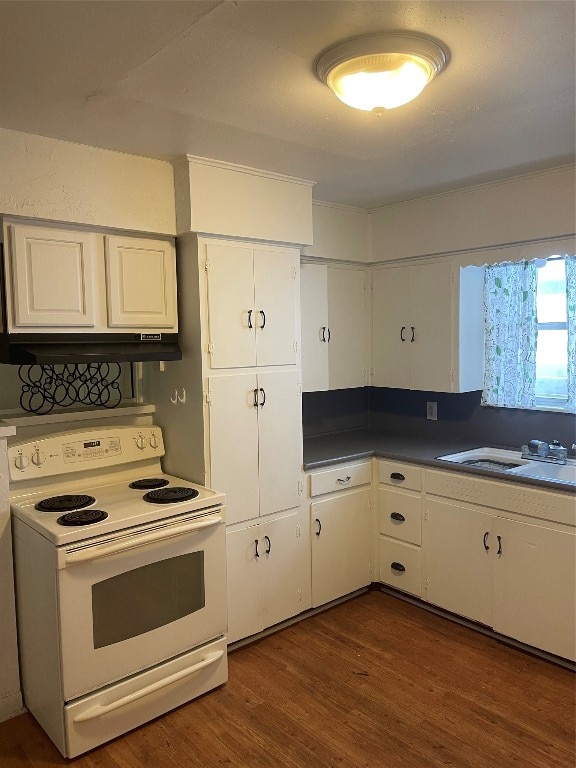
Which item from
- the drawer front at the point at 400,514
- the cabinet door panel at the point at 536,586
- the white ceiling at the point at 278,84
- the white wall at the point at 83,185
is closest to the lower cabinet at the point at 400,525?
the drawer front at the point at 400,514

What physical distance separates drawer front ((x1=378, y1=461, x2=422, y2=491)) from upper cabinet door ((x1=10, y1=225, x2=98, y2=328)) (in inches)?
73.0

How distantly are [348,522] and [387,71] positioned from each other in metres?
2.42

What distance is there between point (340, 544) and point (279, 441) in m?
0.77

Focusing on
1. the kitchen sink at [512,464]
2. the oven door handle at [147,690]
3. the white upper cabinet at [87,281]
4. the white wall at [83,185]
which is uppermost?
the white wall at [83,185]

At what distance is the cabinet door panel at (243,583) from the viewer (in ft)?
9.59

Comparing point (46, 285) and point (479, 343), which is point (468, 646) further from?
point (46, 285)

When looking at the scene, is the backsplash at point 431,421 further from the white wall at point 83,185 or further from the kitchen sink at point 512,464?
the white wall at point 83,185

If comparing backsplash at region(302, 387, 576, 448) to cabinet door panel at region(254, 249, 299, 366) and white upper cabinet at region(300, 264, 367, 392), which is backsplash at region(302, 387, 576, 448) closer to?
white upper cabinet at region(300, 264, 367, 392)

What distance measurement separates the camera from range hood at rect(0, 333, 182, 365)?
2348 mm

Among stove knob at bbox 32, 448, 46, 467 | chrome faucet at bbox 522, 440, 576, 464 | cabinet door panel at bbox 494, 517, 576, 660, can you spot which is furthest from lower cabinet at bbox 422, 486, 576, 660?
stove knob at bbox 32, 448, 46, 467

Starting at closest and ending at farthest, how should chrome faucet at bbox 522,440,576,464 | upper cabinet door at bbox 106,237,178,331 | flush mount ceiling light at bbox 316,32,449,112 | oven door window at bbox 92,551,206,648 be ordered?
1. flush mount ceiling light at bbox 316,32,449,112
2. oven door window at bbox 92,551,206,648
3. upper cabinet door at bbox 106,237,178,331
4. chrome faucet at bbox 522,440,576,464

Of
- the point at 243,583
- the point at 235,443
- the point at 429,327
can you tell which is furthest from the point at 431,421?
the point at 243,583

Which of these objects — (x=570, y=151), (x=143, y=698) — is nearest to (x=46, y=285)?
(x=143, y=698)

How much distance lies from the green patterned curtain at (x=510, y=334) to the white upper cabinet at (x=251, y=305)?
1268mm
